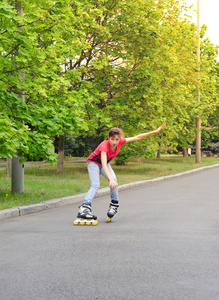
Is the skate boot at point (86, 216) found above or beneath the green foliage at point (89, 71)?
beneath

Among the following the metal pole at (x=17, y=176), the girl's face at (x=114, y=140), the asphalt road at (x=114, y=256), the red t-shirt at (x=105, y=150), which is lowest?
the asphalt road at (x=114, y=256)

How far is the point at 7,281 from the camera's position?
4.39m

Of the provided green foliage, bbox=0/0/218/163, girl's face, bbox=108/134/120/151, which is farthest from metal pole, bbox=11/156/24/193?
girl's face, bbox=108/134/120/151

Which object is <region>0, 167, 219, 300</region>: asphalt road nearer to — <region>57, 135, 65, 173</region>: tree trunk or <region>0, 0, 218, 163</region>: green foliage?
<region>0, 0, 218, 163</region>: green foliage

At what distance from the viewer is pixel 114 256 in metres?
5.39

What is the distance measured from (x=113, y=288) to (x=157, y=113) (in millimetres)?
15931

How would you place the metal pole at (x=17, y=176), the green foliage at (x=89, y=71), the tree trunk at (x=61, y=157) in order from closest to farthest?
the green foliage at (x=89, y=71) → the metal pole at (x=17, y=176) → the tree trunk at (x=61, y=157)

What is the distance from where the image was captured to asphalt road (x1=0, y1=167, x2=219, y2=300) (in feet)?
13.4

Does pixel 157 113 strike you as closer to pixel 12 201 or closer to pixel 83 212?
pixel 12 201

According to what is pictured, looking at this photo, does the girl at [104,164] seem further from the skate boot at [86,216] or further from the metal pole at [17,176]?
the metal pole at [17,176]

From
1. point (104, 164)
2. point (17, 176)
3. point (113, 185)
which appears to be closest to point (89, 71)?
point (17, 176)

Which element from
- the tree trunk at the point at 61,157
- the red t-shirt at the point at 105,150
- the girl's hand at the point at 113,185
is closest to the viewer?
the girl's hand at the point at 113,185

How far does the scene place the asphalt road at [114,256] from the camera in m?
4.09

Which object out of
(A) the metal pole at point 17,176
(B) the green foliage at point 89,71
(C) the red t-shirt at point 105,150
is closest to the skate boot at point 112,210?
(C) the red t-shirt at point 105,150
